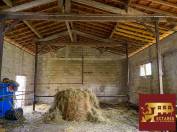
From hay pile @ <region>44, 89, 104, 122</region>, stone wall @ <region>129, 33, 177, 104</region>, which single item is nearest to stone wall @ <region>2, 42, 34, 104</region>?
hay pile @ <region>44, 89, 104, 122</region>

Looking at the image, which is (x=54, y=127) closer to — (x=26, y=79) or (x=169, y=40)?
(x=169, y=40)

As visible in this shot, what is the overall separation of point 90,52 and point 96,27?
4.64 m

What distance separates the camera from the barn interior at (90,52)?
20.9 ft

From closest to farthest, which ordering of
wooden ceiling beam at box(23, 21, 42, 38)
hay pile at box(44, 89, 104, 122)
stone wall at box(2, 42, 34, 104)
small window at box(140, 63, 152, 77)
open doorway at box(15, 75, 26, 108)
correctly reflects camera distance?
hay pile at box(44, 89, 104, 122)
wooden ceiling beam at box(23, 21, 42, 38)
stone wall at box(2, 42, 34, 104)
small window at box(140, 63, 152, 77)
open doorway at box(15, 75, 26, 108)

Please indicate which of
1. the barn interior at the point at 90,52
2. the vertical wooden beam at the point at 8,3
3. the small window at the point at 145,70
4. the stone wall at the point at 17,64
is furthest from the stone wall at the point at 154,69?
the stone wall at the point at 17,64

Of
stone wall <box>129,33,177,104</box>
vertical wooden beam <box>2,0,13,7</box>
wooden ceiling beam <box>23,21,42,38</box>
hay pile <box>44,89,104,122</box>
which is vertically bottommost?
hay pile <box>44,89,104,122</box>

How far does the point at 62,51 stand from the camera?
1412 cm

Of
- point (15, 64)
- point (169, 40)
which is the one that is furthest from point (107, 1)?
point (15, 64)

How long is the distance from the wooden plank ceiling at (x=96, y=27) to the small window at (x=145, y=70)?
92 cm

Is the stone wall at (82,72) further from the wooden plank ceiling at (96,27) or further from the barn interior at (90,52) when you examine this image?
the wooden plank ceiling at (96,27)

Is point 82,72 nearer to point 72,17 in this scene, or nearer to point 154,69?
point 154,69

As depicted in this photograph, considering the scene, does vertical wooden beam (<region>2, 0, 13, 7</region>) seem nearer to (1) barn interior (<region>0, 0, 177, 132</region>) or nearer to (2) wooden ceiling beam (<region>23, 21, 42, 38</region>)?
(1) barn interior (<region>0, 0, 177, 132</region>)

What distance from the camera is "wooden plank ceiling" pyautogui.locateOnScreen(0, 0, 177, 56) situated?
6366 millimetres

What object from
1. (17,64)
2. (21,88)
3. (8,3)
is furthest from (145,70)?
(8,3)
